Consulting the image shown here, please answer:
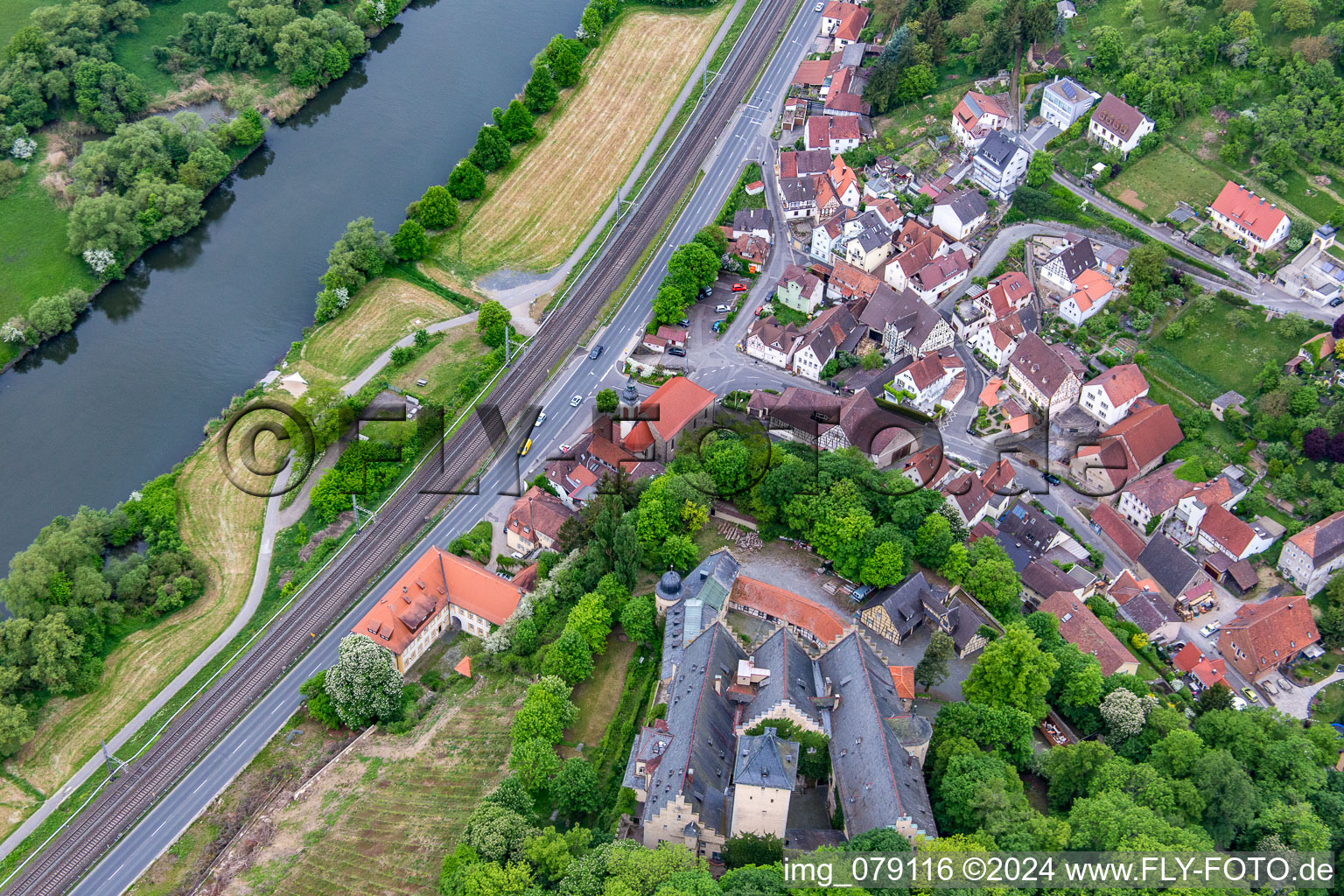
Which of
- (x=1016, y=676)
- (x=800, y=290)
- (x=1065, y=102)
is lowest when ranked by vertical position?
(x=1016, y=676)

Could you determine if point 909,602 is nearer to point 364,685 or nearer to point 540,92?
point 364,685

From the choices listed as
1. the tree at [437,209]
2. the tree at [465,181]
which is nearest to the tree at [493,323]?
the tree at [437,209]

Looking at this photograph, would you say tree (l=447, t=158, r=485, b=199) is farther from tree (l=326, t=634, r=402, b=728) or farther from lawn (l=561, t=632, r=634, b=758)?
lawn (l=561, t=632, r=634, b=758)

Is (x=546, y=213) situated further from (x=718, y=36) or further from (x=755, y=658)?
(x=755, y=658)

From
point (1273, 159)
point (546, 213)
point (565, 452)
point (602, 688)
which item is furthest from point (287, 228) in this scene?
point (1273, 159)

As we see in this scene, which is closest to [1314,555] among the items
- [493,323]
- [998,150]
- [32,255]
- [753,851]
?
[998,150]

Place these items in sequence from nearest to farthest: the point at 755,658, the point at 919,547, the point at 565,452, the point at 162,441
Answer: the point at 755,658
the point at 919,547
the point at 565,452
the point at 162,441

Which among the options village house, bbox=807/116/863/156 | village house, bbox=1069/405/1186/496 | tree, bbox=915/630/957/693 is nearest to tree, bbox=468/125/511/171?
village house, bbox=807/116/863/156
